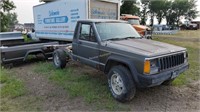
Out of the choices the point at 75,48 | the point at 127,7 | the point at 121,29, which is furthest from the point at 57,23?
the point at 127,7

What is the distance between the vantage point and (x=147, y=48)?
160 inches

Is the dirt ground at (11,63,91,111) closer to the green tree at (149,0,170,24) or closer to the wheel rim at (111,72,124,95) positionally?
the wheel rim at (111,72,124,95)

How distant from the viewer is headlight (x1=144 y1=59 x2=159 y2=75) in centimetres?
360

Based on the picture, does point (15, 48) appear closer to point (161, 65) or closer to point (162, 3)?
point (161, 65)

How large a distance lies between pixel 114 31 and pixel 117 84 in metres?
1.55

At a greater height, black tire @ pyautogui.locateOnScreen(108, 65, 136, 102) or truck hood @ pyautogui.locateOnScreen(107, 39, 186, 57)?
truck hood @ pyautogui.locateOnScreen(107, 39, 186, 57)

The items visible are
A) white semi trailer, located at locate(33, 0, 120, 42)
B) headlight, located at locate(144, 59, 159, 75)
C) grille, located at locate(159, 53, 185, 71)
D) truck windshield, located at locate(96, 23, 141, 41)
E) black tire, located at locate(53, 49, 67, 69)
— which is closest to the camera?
headlight, located at locate(144, 59, 159, 75)

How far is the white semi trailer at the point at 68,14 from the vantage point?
8.34 metres

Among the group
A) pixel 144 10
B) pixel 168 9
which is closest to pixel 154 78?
pixel 144 10

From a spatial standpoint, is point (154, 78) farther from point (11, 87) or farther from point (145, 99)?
point (11, 87)

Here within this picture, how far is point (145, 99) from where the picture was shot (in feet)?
14.4

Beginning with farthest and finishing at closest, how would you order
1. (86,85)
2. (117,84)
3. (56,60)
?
(56,60) < (86,85) < (117,84)

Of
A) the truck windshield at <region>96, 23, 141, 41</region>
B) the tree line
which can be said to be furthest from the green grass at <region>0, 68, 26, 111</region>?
the tree line

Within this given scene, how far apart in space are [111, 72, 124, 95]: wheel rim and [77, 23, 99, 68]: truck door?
2.40 feet
